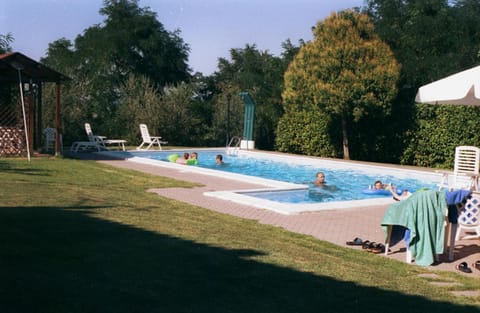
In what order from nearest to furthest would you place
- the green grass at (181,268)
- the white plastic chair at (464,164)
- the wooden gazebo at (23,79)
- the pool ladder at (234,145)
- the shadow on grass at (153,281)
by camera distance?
the shadow on grass at (153,281) < the green grass at (181,268) < the white plastic chair at (464,164) < the wooden gazebo at (23,79) < the pool ladder at (234,145)

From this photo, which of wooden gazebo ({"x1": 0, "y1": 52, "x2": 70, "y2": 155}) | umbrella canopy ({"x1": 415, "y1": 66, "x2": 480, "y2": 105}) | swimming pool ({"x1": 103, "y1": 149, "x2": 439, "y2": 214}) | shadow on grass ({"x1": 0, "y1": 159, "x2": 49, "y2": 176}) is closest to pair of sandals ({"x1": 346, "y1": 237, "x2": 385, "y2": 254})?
umbrella canopy ({"x1": 415, "y1": 66, "x2": 480, "y2": 105})

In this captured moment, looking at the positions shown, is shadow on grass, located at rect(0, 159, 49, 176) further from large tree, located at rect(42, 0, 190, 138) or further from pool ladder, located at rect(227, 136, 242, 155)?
large tree, located at rect(42, 0, 190, 138)

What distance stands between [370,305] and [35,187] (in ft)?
25.3

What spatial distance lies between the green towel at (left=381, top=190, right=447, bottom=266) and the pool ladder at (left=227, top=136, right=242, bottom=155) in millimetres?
18190

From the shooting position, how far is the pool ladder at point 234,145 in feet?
81.5

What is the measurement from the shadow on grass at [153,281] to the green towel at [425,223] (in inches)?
65.2

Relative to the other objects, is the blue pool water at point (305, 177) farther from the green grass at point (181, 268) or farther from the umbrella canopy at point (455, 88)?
the umbrella canopy at point (455, 88)

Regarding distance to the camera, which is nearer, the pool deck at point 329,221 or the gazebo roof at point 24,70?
the pool deck at point 329,221

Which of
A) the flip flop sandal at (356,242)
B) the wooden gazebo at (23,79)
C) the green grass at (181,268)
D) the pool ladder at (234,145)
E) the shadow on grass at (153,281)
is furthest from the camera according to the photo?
the pool ladder at (234,145)

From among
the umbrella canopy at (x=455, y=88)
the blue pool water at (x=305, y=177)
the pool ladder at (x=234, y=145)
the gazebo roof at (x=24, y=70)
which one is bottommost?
the blue pool water at (x=305, y=177)

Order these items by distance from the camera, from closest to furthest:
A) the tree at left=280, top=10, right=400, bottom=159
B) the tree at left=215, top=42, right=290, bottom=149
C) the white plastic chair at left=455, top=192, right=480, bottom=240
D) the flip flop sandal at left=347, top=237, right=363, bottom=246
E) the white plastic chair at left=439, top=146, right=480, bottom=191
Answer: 1. the white plastic chair at left=455, top=192, right=480, bottom=240
2. the flip flop sandal at left=347, top=237, right=363, bottom=246
3. the white plastic chair at left=439, top=146, right=480, bottom=191
4. the tree at left=280, top=10, right=400, bottom=159
5. the tree at left=215, top=42, right=290, bottom=149

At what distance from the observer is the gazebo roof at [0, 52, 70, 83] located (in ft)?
55.6

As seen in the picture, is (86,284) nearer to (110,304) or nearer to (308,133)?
(110,304)

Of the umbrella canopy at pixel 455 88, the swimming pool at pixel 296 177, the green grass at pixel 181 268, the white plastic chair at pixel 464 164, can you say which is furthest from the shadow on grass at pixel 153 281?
the white plastic chair at pixel 464 164
